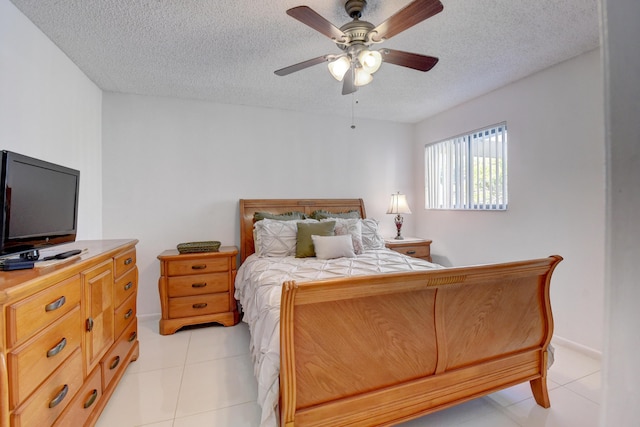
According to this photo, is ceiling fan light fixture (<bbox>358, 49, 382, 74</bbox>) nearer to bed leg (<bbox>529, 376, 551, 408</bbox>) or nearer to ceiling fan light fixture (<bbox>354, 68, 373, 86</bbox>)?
ceiling fan light fixture (<bbox>354, 68, 373, 86</bbox>)

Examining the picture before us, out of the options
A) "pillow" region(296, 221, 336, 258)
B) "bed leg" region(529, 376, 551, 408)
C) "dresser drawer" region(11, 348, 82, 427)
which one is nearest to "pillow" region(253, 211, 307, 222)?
"pillow" region(296, 221, 336, 258)

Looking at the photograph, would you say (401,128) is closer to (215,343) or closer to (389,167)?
(389,167)

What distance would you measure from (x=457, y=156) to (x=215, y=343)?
3431 millimetres

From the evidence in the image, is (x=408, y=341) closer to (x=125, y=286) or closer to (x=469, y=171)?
(x=125, y=286)

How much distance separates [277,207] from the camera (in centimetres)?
360

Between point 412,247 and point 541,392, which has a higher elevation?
point 412,247

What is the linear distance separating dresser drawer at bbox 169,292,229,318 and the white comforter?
0.61 feet

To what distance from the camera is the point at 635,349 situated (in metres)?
0.30

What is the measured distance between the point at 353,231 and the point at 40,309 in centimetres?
248

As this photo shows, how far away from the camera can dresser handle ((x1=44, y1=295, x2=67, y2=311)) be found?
3.91ft

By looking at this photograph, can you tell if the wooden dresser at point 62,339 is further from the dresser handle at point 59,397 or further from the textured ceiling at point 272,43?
the textured ceiling at point 272,43

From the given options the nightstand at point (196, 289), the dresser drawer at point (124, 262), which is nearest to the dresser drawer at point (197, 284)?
the nightstand at point (196, 289)

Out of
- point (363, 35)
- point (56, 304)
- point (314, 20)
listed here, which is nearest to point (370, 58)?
point (363, 35)

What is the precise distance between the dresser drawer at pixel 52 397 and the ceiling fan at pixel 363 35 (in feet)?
6.47
